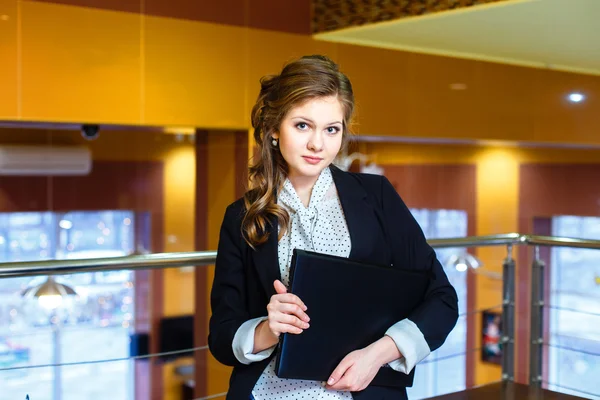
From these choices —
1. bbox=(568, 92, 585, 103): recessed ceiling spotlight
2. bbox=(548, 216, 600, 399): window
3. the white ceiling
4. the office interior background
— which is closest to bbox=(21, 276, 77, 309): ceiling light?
the office interior background

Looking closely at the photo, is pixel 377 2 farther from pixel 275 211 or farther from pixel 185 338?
pixel 275 211

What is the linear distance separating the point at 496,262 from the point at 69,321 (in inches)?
142

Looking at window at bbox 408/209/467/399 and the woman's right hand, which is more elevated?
the woman's right hand

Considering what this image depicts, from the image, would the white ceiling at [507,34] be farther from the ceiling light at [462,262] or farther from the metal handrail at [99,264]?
the metal handrail at [99,264]

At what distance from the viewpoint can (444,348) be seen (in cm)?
726

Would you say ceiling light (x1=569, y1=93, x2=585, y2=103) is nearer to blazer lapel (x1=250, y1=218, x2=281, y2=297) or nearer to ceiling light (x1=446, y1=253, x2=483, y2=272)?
ceiling light (x1=446, y1=253, x2=483, y2=272)

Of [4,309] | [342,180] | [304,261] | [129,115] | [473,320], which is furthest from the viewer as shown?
[473,320]

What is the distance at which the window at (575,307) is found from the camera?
20.9 ft

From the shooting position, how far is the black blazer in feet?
4.35

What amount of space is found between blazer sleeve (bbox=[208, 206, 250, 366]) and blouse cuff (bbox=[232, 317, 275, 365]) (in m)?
0.03

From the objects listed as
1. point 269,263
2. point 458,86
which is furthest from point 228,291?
point 458,86

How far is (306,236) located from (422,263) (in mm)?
215

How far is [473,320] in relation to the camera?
24.6ft

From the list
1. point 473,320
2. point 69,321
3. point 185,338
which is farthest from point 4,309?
point 473,320
